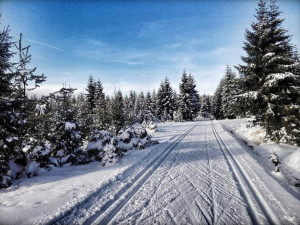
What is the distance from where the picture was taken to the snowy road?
11.3 feet

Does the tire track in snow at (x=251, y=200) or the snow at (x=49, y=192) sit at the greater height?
the snow at (x=49, y=192)

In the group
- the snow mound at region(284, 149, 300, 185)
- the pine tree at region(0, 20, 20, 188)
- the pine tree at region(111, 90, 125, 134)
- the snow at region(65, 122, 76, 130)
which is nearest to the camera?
the pine tree at region(0, 20, 20, 188)

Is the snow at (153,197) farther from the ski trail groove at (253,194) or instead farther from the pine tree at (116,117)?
the pine tree at (116,117)

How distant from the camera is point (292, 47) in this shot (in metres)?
12.6

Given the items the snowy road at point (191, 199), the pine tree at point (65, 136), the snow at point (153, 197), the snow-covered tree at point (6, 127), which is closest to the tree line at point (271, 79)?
the snow at point (153, 197)

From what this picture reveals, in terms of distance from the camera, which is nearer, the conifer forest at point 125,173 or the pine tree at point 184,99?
the conifer forest at point 125,173

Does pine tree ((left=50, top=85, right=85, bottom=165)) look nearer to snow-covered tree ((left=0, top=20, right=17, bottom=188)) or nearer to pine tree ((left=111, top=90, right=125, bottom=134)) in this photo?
snow-covered tree ((left=0, top=20, right=17, bottom=188))

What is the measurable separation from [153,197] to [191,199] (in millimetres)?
992

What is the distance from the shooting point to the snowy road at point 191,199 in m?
3.45

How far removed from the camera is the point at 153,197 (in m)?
4.26

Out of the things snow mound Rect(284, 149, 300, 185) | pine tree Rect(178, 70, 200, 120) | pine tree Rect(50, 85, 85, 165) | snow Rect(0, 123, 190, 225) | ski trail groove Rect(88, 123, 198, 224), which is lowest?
snow mound Rect(284, 149, 300, 185)

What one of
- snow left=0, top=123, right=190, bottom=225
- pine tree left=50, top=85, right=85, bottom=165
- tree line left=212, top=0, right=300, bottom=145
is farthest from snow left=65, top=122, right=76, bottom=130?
tree line left=212, top=0, right=300, bottom=145

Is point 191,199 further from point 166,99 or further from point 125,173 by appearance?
point 166,99

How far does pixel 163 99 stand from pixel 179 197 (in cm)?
3936
